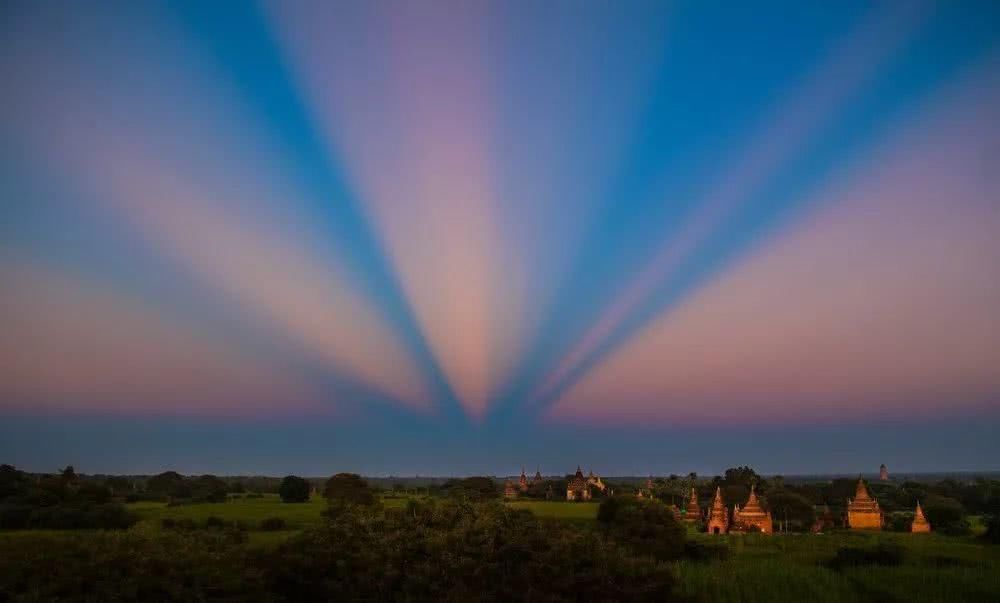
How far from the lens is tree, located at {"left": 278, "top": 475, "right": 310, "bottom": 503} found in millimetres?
65000

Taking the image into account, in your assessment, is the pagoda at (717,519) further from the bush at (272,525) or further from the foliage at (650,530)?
the bush at (272,525)

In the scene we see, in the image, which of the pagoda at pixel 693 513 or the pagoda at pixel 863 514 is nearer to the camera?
the pagoda at pixel 863 514

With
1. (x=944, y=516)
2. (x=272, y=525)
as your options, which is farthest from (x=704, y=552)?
(x=944, y=516)

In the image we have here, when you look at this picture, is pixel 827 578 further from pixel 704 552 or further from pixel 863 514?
pixel 863 514

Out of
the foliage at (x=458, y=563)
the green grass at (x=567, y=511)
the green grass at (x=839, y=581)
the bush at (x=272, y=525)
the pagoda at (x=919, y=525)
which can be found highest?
the foliage at (x=458, y=563)

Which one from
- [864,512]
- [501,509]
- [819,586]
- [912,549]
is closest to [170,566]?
[501,509]

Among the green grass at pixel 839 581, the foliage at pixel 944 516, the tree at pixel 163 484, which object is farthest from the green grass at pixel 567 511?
the tree at pixel 163 484

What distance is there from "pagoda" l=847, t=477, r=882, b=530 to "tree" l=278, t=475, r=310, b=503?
4587 centimetres

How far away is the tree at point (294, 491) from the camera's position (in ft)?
213

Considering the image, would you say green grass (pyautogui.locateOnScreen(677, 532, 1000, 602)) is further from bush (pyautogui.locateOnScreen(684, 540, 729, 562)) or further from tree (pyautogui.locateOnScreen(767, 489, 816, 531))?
tree (pyautogui.locateOnScreen(767, 489, 816, 531))

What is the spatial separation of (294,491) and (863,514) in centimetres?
4828

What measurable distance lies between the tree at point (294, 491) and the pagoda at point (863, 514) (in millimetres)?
45868

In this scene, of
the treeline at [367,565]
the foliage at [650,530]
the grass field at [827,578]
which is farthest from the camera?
the foliage at [650,530]

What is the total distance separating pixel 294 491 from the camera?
6588 cm
